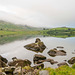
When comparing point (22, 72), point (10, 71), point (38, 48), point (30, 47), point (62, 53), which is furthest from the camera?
point (30, 47)

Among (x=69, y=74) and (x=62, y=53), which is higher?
(x=69, y=74)

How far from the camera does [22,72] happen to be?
58.3ft

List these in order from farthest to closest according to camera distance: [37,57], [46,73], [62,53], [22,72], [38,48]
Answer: [38,48] → [62,53] → [37,57] → [22,72] → [46,73]

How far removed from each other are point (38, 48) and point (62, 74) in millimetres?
55263

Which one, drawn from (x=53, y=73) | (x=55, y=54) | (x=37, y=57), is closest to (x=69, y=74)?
(x=53, y=73)

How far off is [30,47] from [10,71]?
54.8 meters

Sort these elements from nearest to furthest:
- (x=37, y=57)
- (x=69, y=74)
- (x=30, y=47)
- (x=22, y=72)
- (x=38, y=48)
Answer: (x=69, y=74) < (x=22, y=72) < (x=37, y=57) < (x=38, y=48) < (x=30, y=47)

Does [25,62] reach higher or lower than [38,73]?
lower

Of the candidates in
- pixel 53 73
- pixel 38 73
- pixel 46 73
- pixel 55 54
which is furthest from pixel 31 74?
pixel 55 54

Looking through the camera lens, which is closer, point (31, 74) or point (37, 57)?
point (31, 74)

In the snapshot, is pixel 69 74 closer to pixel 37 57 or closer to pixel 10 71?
pixel 10 71

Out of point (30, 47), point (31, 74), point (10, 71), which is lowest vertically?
point (30, 47)

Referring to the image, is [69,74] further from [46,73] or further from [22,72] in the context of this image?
[22,72]

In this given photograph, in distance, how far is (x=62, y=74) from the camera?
1434 centimetres
